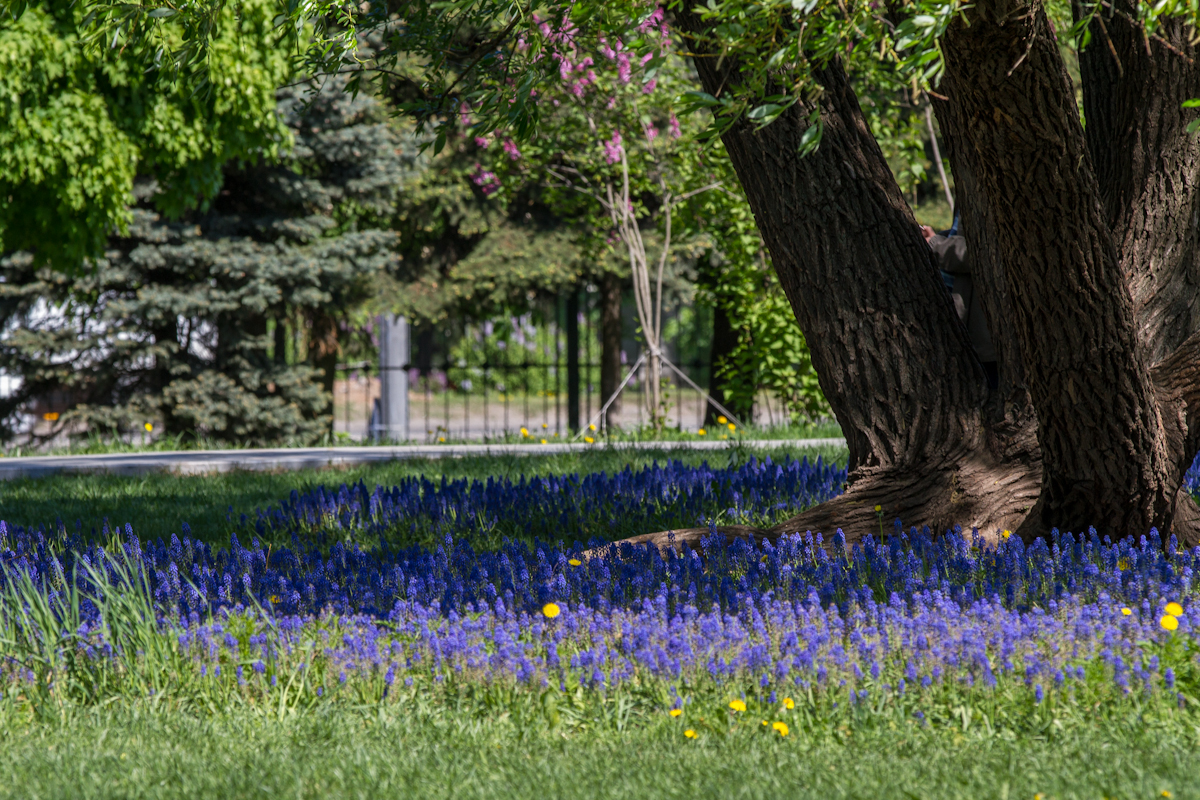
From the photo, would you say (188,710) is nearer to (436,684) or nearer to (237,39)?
(436,684)

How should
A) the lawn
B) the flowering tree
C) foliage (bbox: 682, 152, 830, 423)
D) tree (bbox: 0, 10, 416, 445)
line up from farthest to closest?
1. foliage (bbox: 682, 152, 830, 423)
2. tree (bbox: 0, 10, 416, 445)
3. the flowering tree
4. the lawn

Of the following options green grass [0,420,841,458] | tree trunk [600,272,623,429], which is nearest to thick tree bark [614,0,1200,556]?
green grass [0,420,841,458]

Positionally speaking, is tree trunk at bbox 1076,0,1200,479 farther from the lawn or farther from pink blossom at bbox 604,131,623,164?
pink blossom at bbox 604,131,623,164

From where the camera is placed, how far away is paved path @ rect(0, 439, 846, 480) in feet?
29.4

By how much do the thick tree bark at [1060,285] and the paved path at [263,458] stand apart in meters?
4.76

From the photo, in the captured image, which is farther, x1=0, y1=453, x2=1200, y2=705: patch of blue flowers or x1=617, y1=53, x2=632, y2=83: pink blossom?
x1=617, y1=53, x2=632, y2=83: pink blossom

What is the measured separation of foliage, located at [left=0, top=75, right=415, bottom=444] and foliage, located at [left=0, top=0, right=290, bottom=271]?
1352 millimetres

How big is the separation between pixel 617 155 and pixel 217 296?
14.5ft

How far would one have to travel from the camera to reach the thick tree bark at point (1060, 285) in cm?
366

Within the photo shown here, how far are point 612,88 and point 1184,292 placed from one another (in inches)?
298

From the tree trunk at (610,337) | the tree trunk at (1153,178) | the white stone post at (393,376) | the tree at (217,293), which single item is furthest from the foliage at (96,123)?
the tree trunk at (1153,178)

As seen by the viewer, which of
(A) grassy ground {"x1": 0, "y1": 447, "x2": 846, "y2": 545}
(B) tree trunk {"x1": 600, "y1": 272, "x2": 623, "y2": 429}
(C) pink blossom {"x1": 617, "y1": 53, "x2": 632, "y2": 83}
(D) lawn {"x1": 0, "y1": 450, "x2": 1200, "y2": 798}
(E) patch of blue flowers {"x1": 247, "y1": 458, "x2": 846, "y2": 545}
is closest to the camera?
(D) lawn {"x1": 0, "y1": 450, "x2": 1200, "y2": 798}

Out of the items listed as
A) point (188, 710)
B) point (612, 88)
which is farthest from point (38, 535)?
point (612, 88)

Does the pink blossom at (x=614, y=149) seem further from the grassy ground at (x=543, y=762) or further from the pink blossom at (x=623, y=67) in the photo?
the grassy ground at (x=543, y=762)
